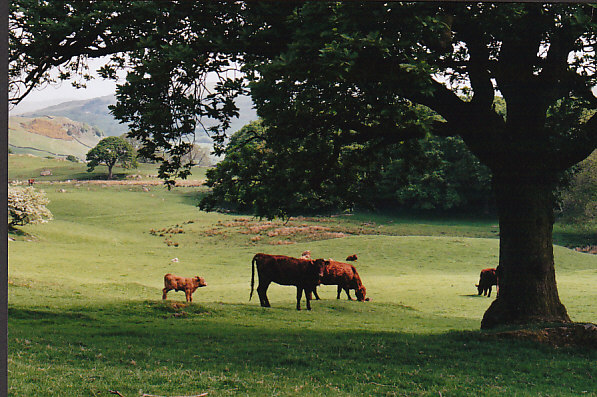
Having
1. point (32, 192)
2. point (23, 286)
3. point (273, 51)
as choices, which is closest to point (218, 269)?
point (23, 286)

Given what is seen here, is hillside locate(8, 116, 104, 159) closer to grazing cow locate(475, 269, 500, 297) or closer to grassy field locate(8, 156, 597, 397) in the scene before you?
grassy field locate(8, 156, 597, 397)

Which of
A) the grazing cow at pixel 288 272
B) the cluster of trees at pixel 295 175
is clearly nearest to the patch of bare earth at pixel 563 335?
the cluster of trees at pixel 295 175

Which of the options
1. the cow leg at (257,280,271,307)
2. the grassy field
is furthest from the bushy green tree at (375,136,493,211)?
the cow leg at (257,280,271,307)

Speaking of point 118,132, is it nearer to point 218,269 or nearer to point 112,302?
point 218,269

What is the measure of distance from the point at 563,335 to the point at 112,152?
4093 centimetres

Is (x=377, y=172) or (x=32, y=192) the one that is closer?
(x=377, y=172)

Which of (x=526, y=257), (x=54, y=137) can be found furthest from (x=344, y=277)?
(x=54, y=137)

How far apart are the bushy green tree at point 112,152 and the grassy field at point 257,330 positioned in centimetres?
1062

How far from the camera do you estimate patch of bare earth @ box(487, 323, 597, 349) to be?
9.27 meters

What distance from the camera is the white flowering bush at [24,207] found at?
31953 millimetres

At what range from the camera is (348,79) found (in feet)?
27.2

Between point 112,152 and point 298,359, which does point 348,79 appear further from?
point 112,152

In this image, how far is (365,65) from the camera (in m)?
8.04

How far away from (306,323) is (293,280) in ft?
11.1
